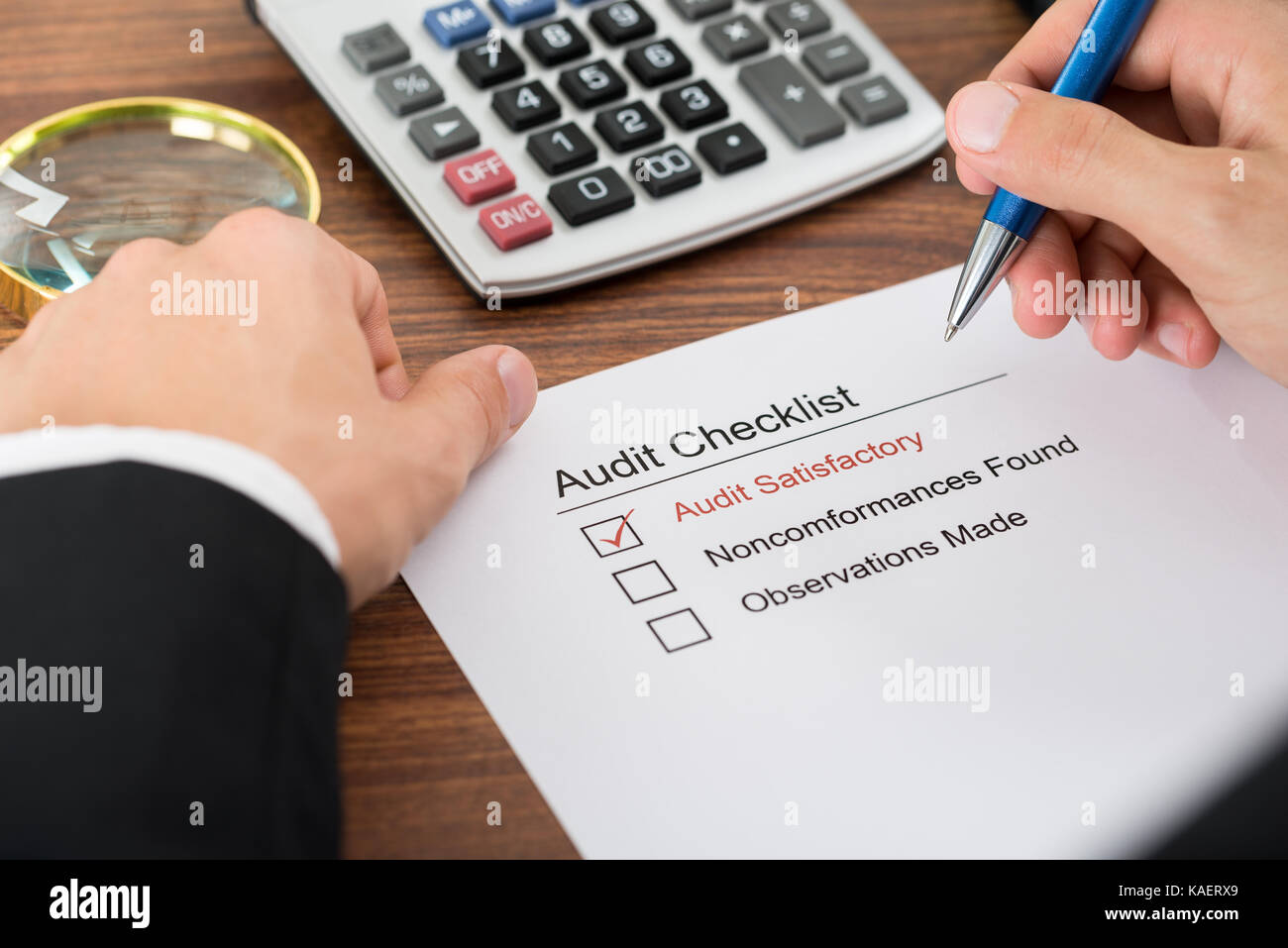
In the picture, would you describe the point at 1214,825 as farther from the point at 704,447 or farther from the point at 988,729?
the point at 704,447

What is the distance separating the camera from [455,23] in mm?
528

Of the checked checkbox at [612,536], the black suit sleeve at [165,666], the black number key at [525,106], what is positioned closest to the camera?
the black suit sleeve at [165,666]

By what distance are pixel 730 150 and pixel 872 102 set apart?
74 millimetres

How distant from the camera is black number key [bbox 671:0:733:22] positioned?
1.80 feet

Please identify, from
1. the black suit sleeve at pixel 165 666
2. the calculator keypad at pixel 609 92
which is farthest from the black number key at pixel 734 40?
the black suit sleeve at pixel 165 666

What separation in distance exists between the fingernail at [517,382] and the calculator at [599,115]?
59 mm

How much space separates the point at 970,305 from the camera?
456 millimetres

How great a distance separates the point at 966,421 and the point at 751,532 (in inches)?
4.1

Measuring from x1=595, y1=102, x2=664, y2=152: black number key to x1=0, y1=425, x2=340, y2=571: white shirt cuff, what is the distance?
0.75ft

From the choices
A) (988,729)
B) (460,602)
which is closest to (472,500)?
(460,602)

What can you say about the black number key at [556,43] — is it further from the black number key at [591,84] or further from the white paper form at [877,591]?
the white paper form at [877,591]

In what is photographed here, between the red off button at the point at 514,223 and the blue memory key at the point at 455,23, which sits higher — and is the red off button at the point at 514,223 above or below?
below

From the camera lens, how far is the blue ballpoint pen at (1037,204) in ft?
1.46

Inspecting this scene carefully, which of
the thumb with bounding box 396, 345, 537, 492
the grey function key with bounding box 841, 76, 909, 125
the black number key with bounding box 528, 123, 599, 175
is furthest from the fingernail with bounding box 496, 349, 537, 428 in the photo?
the grey function key with bounding box 841, 76, 909, 125
